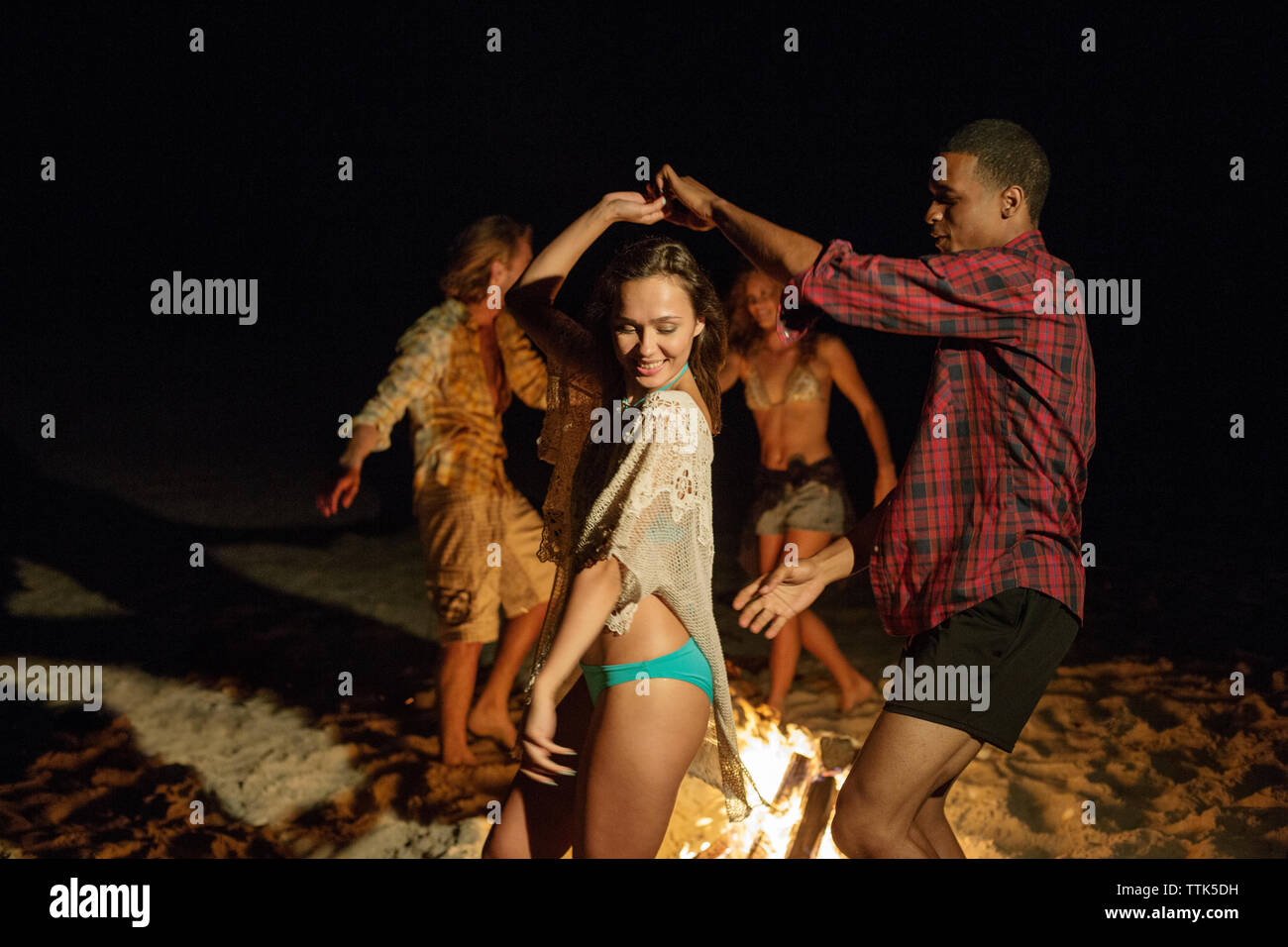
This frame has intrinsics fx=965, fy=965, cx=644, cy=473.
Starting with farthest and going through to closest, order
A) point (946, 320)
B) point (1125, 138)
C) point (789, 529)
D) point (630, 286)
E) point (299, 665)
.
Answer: point (1125, 138), point (299, 665), point (789, 529), point (630, 286), point (946, 320)

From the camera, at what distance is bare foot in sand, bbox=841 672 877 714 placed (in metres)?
4.78

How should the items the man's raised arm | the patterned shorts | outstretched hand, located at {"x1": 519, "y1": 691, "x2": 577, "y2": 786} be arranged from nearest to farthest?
outstretched hand, located at {"x1": 519, "y1": 691, "x2": 577, "y2": 786} → the man's raised arm → the patterned shorts

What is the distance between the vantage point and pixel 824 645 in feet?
15.4

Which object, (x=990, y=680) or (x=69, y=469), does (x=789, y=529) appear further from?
(x=69, y=469)

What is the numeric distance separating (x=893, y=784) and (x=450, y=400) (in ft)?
8.16

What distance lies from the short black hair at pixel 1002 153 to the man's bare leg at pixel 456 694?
271cm

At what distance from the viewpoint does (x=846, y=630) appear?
6113mm

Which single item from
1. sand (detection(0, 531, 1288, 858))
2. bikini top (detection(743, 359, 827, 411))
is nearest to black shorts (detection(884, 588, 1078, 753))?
sand (detection(0, 531, 1288, 858))

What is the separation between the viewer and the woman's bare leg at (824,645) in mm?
4461

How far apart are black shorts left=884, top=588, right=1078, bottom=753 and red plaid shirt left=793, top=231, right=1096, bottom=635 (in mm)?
42

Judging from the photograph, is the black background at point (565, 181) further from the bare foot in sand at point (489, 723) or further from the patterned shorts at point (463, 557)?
the bare foot in sand at point (489, 723)

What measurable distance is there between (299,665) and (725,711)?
3777 mm

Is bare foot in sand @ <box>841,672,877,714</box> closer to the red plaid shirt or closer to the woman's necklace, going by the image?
the red plaid shirt
